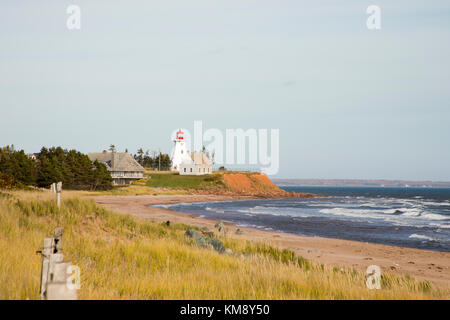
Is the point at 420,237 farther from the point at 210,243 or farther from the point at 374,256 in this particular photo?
the point at 210,243

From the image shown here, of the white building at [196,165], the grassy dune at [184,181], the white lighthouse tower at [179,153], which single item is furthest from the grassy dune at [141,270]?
the white lighthouse tower at [179,153]

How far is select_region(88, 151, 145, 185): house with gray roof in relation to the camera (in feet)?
283

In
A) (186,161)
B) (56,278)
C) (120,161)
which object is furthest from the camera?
(186,161)

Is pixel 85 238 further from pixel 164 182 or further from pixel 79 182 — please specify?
pixel 164 182

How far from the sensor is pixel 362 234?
29859 mm

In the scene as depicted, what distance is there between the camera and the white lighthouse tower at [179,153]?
102 meters

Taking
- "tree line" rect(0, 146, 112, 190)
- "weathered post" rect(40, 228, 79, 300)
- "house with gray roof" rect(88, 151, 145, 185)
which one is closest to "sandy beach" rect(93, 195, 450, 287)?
"weathered post" rect(40, 228, 79, 300)

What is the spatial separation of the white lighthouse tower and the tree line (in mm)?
34449

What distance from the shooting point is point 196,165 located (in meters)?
103

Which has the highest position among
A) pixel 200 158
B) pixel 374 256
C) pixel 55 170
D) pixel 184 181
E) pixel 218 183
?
pixel 200 158

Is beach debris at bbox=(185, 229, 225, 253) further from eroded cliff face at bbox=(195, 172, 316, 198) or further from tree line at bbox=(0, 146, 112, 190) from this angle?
eroded cliff face at bbox=(195, 172, 316, 198)

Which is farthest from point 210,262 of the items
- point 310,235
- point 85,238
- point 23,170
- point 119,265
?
point 23,170

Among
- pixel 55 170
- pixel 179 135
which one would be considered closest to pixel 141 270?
pixel 55 170

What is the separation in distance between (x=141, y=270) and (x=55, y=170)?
170 ft
